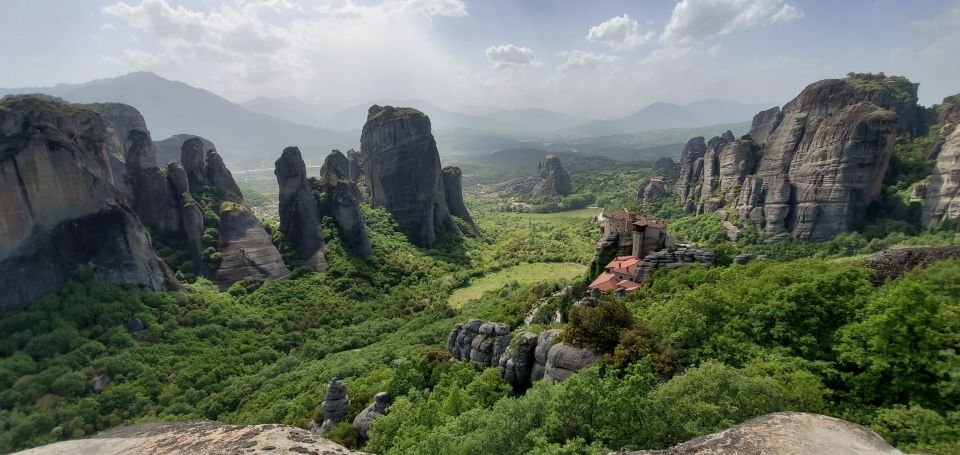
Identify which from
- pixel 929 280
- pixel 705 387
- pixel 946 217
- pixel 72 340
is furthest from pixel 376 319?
pixel 946 217

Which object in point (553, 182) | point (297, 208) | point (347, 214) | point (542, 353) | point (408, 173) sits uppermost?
point (408, 173)

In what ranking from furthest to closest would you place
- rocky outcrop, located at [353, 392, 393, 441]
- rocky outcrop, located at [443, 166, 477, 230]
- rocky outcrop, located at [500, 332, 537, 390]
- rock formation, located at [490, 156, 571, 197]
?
rock formation, located at [490, 156, 571, 197], rocky outcrop, located at [443, 166, 477, 230], rocky outcrop, located at [353, 392, 393, 441], rocky outcrop, located at [500, 332, 537, 390]

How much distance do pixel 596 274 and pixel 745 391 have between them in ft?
91.9

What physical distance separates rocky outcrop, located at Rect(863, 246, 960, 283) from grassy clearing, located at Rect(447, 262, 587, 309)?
128 ft

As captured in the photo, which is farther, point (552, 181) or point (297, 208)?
point (552, 181)

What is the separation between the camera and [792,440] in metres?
8.45

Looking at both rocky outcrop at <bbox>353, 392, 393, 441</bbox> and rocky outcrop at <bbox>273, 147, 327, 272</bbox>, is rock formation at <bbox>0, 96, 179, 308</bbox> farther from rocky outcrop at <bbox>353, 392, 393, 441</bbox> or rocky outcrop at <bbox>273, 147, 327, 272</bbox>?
rocky outcrop at <bbox>353, 392, 393, 441</bbox>

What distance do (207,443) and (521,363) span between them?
15.4m

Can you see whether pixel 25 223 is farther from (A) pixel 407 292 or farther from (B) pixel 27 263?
(A) pixel 407 292

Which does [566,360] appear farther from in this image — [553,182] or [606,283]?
[553,182]

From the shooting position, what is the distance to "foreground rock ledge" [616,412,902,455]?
8.16m

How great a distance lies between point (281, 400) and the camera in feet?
102

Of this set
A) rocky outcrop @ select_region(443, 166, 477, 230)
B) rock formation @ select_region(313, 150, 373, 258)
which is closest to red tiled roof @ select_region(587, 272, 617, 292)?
rock formation @ select_region(313, 150, 373, 258)

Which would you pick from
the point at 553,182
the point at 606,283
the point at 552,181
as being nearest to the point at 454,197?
the point at 606,283
